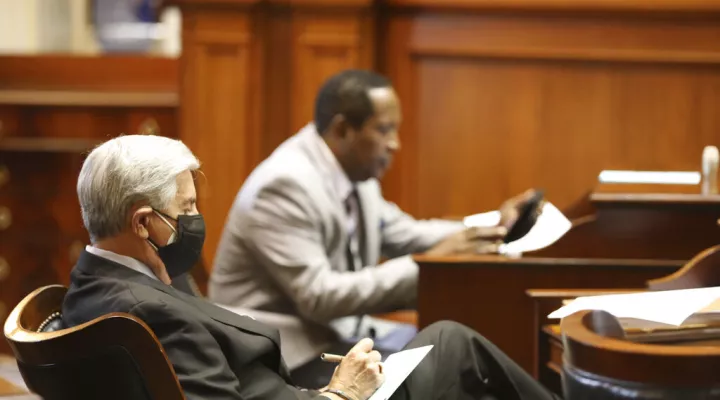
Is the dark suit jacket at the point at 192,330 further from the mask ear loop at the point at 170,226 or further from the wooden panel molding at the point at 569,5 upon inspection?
the wooden panel molding at the point at 569,5

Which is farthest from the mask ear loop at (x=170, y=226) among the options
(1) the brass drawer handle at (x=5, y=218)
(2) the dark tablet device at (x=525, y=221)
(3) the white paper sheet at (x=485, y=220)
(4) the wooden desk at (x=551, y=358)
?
(1) the brass drawer handle at (x=5, y=218)

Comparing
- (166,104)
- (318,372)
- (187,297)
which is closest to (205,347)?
(187,297)

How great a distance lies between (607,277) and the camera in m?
2.50

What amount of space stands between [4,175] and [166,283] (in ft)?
9.01

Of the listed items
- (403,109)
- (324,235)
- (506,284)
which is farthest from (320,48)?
(506,284)

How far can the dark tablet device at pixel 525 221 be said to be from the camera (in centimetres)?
269

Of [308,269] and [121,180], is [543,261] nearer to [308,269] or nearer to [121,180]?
[308,269]

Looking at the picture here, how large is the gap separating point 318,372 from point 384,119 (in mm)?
798

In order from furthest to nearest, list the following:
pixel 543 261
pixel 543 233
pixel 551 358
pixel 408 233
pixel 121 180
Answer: pixel 408 233 → pixel 543 233 → pixel 543 261 → pixel 551 358 → pixel 121 180

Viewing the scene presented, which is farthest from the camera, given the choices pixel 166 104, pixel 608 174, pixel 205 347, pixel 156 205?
pixel 166 104

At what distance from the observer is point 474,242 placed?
2688 mm

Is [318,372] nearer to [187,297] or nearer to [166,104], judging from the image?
[187,297]

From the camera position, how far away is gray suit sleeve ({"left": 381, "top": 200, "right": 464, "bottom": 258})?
134 inches

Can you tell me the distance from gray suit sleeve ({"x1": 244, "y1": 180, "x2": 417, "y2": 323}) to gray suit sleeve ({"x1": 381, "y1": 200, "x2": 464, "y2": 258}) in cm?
47
